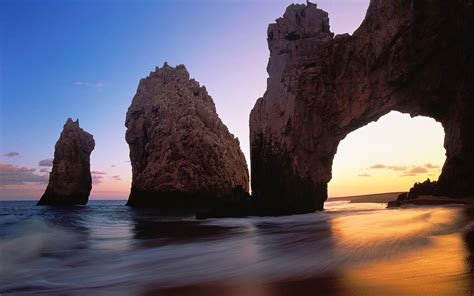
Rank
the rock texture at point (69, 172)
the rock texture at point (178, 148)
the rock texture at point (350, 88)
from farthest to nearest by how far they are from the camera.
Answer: the rock texture at point (69, 172) → the rock texture at point (178, 148) → the rock texture at point (350, 88)

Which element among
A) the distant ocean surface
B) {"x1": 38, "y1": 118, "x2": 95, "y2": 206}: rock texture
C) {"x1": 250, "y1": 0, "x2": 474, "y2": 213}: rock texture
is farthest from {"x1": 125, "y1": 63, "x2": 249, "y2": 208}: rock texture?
the distant ocean surface

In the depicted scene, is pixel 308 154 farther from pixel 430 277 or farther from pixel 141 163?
pixel 141 163

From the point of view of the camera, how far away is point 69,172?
64188 mm

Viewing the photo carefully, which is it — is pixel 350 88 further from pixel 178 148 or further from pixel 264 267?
pixel 178 148

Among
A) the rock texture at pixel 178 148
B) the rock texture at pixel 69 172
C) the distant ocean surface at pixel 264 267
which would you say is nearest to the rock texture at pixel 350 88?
the distant ocean surface at pixel 264 267

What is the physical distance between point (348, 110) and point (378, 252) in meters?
19.3

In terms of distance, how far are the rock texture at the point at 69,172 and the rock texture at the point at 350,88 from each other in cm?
4772

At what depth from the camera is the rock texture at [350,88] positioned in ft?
66.1

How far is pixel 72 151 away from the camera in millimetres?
65625

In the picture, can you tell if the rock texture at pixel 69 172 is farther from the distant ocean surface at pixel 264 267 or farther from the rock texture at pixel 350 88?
the distant ocean surface at pixel 264 267

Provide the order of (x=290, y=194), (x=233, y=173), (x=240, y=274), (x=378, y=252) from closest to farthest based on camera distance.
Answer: (x=240, y=274), (x=378, y=252), (x=290, y=194), (x=233, y=173)

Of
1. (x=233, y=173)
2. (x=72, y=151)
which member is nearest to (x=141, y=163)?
(x=233, y=173)

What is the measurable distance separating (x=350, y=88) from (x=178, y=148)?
29.8m

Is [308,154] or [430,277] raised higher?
[308,154]
